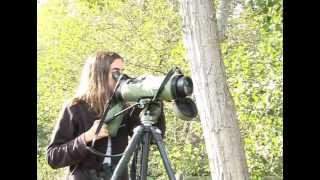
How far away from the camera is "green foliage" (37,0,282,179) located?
248 inches

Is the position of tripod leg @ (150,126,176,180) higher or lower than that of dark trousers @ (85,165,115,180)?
higher

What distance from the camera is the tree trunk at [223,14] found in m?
7.80

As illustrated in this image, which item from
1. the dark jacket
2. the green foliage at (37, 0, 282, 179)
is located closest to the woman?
the dark jacket

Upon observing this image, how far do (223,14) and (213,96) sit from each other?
14.5ft

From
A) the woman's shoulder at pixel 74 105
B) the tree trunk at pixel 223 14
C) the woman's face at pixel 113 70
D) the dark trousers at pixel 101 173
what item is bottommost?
the dark trousers at pixel 101 173

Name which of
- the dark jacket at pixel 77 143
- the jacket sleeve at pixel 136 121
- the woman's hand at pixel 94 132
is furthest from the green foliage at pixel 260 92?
the woman's hand at pixel 94 132

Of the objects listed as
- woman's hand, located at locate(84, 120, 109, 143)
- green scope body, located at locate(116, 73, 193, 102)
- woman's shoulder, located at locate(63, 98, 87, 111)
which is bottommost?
woman's hand, located at locate(84, 120, 109, 143)

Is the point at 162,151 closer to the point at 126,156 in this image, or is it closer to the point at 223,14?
the point at 126,156

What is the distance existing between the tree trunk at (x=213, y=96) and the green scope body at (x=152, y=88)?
1773 mm

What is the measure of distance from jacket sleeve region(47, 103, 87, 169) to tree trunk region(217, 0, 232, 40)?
5.80 m

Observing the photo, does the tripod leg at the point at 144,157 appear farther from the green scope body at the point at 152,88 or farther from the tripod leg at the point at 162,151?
the green scope body at the point at 152,88

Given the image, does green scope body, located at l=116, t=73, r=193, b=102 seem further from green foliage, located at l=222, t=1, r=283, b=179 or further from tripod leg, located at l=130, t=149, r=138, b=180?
green foliage, located at l=222, t=1, r=283, b=179
